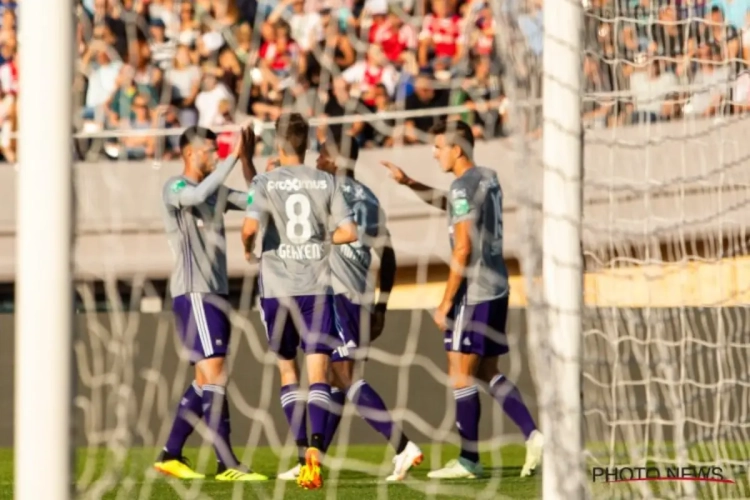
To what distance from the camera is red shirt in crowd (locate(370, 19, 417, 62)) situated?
21.8 ft

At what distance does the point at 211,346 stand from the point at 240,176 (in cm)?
341

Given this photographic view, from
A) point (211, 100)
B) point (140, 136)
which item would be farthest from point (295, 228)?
point (140, 136)

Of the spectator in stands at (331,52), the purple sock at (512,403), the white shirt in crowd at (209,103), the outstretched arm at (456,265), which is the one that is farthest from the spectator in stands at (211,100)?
the purple sock at (512,403)

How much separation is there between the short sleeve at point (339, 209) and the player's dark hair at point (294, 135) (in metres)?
0.22

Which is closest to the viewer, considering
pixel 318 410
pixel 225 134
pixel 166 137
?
pixel 318 410

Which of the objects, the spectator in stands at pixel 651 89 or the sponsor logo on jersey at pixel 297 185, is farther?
the sponsor logo on jersey at pixel 297 185

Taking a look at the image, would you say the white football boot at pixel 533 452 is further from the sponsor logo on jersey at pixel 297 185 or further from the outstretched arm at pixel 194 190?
the outstretched arm at pixel 194 190

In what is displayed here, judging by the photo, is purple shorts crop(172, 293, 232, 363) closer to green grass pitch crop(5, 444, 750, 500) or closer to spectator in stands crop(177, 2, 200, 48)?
green grass pitch crop(5, 444, 750, 500)

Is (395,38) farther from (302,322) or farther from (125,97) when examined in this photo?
(302,322)

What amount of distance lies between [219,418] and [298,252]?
33.3 inches

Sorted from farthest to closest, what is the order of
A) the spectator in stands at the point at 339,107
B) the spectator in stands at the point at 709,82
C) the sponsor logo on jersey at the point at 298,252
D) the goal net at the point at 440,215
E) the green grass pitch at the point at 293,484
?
the spectator in stands at the point at 339,107
the sponsor logo on jersey at the point at 298,252
the green grass pitch at the point at 293,484
the spectator in stands at the point at 709,82
the goal net at the point at 440,215

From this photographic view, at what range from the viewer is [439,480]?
650 centimetres

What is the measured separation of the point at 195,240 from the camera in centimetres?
687

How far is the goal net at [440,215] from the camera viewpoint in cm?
470
